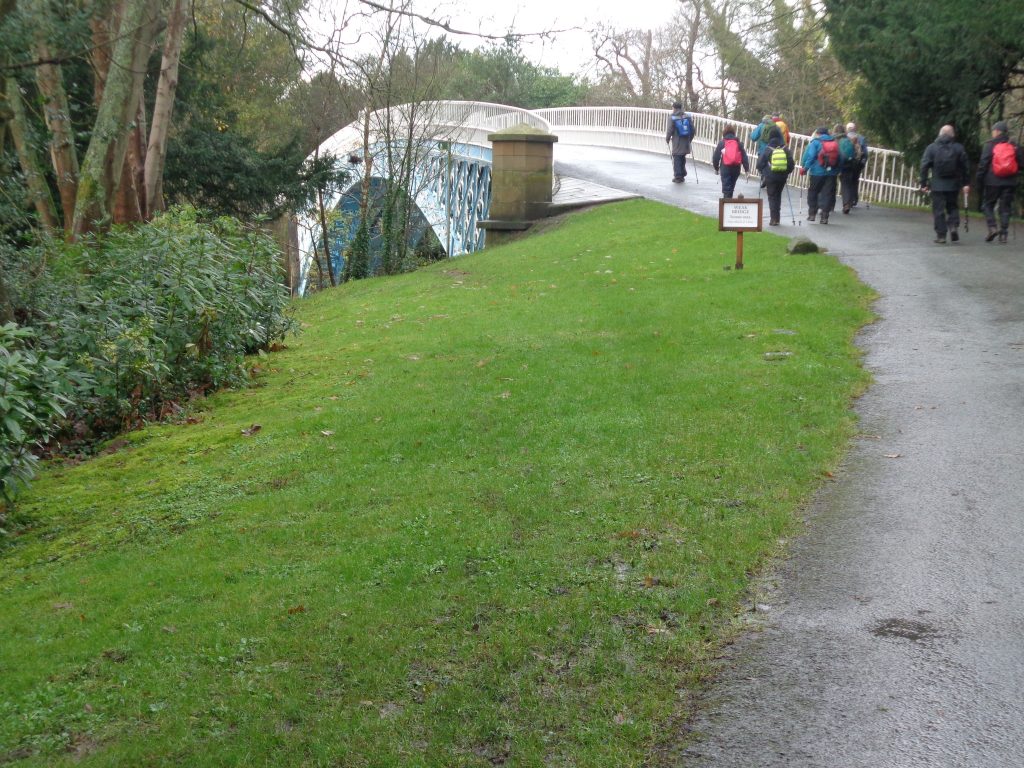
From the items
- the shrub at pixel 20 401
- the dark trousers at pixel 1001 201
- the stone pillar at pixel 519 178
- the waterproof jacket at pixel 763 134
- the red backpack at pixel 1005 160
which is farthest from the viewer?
the stone pillar at pixel 519 178

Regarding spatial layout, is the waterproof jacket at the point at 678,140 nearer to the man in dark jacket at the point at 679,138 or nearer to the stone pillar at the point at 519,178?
the man in dark jacket at the point at 679,138

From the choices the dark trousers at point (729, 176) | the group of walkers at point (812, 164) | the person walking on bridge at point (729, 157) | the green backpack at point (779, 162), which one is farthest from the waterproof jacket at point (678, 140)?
the green backpack at point (779, 162)

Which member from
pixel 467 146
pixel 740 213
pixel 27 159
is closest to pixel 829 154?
pixel 740 213

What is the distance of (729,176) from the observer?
21188mm

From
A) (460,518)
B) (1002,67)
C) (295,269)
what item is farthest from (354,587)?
(295,269)

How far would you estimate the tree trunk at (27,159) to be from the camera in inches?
539

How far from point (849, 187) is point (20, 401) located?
57.1ft

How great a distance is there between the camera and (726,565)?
5.29m

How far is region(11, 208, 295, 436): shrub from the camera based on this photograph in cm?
984

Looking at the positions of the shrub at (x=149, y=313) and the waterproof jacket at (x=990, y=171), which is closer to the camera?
the shrub at (x=149, y=313)

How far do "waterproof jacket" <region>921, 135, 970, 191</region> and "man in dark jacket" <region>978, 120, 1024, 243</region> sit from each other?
0.32 m

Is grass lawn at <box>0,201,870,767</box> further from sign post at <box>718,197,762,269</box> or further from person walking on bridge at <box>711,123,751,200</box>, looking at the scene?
person walking on bridge at <box>711,123,751,200</box>

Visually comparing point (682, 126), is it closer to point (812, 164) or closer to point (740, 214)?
point (812, 164)

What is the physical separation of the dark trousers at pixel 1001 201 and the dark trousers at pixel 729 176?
19.0 ft
